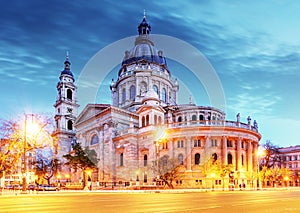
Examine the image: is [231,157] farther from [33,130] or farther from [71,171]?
[71,171]

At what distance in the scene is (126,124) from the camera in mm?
74750

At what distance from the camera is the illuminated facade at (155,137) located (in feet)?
194

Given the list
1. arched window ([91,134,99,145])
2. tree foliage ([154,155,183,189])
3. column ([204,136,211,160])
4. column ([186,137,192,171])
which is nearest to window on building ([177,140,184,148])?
column ([186,137,192,171])

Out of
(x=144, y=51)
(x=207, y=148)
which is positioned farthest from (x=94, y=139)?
(x=207, y=148)

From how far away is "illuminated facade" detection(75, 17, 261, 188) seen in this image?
→ 5919 centimetres

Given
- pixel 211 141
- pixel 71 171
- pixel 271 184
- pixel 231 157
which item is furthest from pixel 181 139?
pixel 71 171

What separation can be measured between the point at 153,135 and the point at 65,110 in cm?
4320

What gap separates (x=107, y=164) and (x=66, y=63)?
43.7 metres

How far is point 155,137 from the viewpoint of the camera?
63.2 metres

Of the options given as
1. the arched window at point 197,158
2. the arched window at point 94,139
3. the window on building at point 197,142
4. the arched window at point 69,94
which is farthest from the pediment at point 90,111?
the arched window at point 197,158

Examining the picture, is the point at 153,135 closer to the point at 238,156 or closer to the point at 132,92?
the point at 238,156

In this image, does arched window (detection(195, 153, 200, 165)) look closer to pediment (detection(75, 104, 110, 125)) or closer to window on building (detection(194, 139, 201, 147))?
window on building (detection(194, 139, 201, 147))

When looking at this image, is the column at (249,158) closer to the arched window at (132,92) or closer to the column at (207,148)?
the column at (207,148)

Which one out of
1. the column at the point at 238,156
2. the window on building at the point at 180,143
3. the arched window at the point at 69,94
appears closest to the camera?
the column at the point at 238,156
